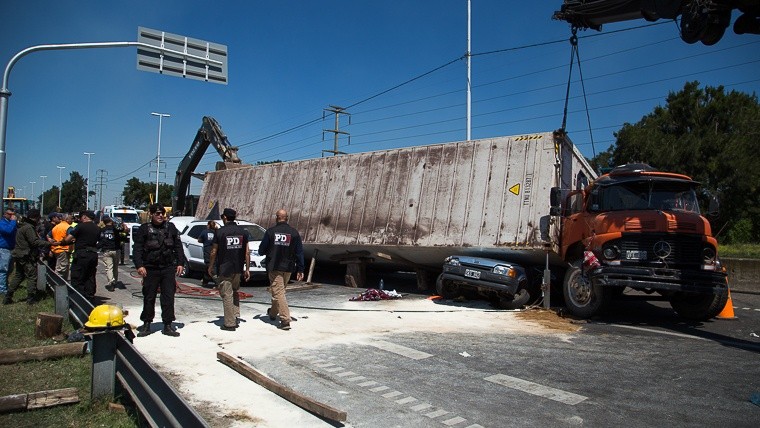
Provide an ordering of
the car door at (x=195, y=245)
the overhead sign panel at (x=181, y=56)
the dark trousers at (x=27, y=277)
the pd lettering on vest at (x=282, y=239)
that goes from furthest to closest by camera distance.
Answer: the car door at (x=195, y=245)
the overhead sign panel at (x=181, y=56)
the dark trousers at (x=27, y=277)
the pd lettering on vest at (x=282, y=239)

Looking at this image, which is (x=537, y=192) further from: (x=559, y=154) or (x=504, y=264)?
(x=504, y=264)

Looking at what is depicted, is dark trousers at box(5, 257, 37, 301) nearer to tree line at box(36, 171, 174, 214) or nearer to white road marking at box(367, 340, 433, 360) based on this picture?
white road marking at box(367, 340, 433, 360)

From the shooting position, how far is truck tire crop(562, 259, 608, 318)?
8.91 meters

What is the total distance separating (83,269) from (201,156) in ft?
45.7

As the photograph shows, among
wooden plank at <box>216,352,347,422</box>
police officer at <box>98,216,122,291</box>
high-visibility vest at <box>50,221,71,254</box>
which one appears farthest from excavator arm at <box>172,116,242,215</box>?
wooden plank at <box>216,352,347,422</box>

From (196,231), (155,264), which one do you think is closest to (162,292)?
(155,264)

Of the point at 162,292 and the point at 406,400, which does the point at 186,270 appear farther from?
the point at 406,400

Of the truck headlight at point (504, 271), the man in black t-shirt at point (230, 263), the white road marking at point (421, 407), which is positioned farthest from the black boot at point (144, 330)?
the truck headlight at point (504, 271)

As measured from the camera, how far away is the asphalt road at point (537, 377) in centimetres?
439

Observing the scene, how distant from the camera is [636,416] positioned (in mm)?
4391

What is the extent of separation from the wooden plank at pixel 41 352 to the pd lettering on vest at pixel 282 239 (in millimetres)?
2932

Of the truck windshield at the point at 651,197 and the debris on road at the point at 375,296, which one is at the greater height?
the truck windshield at the point at 651,197

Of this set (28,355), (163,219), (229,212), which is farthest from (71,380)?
(229,212)

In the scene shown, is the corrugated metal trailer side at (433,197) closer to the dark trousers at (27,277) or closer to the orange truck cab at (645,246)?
the orange truck cab at (645,246)
